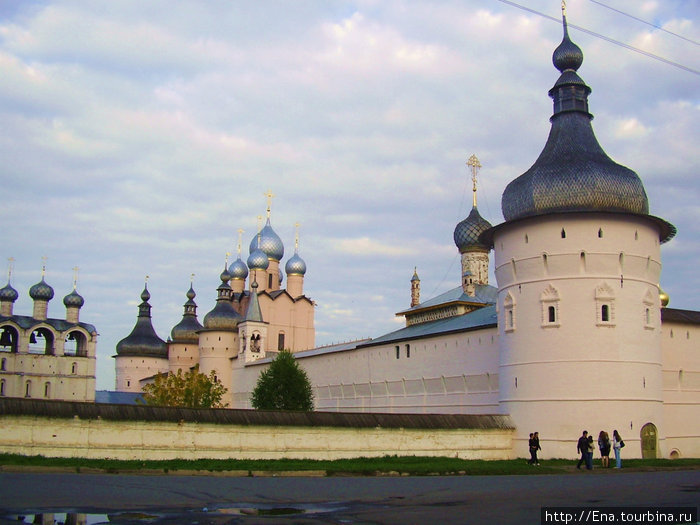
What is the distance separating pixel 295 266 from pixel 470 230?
25.8 metres

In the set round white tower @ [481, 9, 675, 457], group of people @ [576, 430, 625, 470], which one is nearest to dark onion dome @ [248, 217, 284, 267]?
round white tower @ [481, 9, 675, 457]

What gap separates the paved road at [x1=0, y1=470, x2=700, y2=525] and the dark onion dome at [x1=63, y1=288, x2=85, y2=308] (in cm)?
5398

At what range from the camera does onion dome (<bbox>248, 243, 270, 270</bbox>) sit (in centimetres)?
6519

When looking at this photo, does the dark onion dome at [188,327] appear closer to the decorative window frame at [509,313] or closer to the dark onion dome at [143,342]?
the dark onion dome at [143,342]

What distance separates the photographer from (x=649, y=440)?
22.3 metres

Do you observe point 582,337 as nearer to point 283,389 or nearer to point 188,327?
point 283,389

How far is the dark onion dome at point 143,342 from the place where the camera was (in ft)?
247

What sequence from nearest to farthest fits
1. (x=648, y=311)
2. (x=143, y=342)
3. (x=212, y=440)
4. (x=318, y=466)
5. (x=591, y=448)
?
(x=318, y=466), (x=212, y=440), (x=591, y=448), (x=648, y=311), (x=143, y=342)

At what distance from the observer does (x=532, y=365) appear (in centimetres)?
2298

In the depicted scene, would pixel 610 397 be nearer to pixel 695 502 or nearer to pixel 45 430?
pixel 695 502

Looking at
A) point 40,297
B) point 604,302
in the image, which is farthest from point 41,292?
point 604,302

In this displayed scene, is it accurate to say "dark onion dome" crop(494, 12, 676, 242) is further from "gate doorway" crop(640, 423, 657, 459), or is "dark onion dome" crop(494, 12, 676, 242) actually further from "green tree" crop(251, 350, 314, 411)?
"green tree" crop(251, 350, 314, 411)

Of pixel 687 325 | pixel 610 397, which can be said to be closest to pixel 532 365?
pixel 610 397

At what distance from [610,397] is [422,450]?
225 inches
